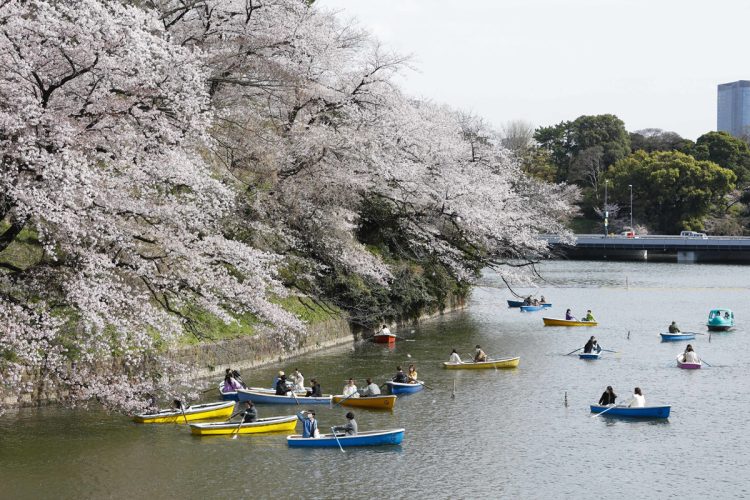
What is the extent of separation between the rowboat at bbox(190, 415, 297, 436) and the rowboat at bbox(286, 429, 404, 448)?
1354 mm

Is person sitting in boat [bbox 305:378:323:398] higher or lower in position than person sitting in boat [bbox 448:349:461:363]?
lower

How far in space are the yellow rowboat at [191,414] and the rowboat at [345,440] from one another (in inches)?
127

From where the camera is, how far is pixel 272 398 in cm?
2997

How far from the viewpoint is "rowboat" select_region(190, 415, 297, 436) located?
25406mm

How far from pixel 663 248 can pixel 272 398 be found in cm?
8432

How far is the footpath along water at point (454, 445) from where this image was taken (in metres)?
21.5

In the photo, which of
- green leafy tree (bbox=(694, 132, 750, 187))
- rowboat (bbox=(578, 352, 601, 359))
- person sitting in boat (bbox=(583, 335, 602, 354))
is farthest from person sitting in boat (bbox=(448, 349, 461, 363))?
green leafy tree (bbox=(694, 132, 750, 187))

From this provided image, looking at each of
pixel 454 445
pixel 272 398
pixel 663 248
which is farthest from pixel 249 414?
pixel 663 248

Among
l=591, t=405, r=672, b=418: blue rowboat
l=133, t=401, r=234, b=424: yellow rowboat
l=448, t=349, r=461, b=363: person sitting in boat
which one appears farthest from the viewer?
l=448, t=349, r=461, b=363: person sitting in boat

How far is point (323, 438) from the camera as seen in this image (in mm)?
24562

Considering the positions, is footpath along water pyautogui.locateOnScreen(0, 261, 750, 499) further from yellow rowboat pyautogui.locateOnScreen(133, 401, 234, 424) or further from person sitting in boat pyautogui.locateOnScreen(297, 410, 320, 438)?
person sitting in boat pyautogui.locateOnScreen(297, 410, 320, 438)

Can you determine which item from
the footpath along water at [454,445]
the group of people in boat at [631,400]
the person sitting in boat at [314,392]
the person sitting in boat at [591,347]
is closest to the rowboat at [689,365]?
the footpath along water at [454,445]

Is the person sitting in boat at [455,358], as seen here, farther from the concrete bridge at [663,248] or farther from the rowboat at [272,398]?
the concrete bridge at [663,248]

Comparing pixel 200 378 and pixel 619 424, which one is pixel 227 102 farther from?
pixel 619 424
